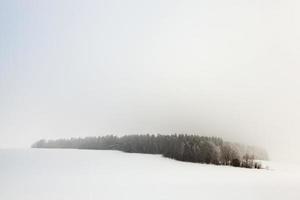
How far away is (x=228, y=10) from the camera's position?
8.01m

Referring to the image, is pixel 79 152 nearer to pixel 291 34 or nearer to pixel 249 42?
pixel 249 42

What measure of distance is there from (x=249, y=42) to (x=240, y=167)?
2.65m

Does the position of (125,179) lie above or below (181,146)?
below

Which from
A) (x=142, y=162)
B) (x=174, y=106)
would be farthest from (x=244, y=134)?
(x=142, y=162)

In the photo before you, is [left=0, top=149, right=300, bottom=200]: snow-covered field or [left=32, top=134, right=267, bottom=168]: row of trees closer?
[left=0, top=149, right=300, bottom=200]: snow-covered field

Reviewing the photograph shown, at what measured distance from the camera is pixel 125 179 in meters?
6.14

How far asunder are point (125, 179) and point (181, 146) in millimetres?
2422

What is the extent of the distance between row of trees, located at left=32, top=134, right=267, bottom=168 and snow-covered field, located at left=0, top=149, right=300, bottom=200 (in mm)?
287

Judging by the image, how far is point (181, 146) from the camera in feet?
27.2

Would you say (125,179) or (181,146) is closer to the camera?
(125,179)

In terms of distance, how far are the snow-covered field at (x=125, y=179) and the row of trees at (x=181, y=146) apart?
0.94 ft

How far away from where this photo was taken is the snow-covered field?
533cm

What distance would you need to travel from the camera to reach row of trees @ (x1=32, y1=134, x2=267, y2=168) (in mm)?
7817

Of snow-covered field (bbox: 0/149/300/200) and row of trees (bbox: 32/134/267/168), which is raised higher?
row of trees (bbox: 32/134/267/168)
